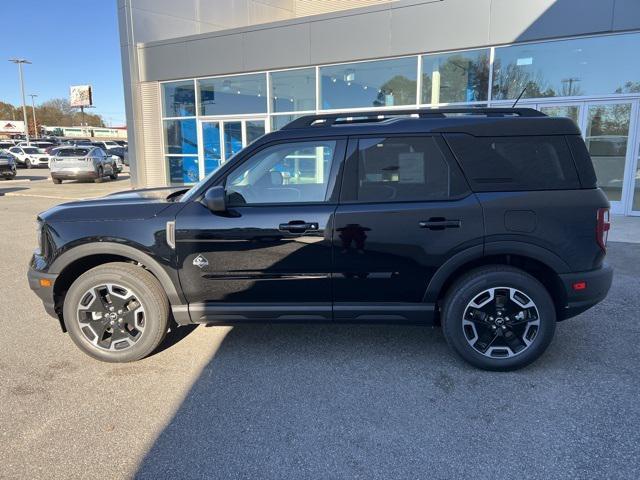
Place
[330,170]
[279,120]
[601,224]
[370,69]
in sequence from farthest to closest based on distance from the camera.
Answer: [279,120], [370,69], [330,170], [601,224]

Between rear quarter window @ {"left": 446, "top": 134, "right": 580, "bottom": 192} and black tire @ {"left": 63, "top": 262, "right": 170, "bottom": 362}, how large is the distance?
256cm

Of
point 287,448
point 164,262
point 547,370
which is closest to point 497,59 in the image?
point 547,370

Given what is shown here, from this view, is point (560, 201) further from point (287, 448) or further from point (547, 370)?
point (287, 448)

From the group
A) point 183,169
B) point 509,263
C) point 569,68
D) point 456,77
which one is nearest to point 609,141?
point 569,68

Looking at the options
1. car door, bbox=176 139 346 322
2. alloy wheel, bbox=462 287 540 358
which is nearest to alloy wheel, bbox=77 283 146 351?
car door, bbox=176 139 346 322

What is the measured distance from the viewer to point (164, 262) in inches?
142

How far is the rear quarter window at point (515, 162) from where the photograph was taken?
3.40 m

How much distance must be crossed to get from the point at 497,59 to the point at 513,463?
10165 millimetres

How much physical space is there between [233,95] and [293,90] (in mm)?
2105

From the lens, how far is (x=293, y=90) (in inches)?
525

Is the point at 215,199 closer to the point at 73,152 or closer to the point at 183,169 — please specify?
the point at 183,169

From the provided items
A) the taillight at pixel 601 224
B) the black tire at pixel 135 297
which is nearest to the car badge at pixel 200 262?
the black tire at pixel 135 297

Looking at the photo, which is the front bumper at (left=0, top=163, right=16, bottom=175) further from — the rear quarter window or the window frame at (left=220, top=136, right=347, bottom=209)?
the rear quarter window

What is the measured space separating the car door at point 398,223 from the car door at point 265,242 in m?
0.14
